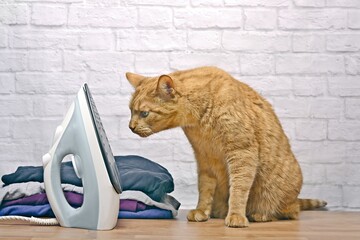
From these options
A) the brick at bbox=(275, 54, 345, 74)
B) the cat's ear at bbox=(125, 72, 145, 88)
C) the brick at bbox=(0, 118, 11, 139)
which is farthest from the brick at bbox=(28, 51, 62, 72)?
the brick at bbox=(275, 54, 345, 74)

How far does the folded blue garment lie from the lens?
5.49 feet

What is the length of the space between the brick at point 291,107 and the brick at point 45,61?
0.80 metres

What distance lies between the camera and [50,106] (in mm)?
2207

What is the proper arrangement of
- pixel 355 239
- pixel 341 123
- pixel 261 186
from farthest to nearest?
pixel 341 123
pixel 261 186
pixel 355 239

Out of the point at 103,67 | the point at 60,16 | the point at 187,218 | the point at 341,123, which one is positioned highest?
the point at 60,16

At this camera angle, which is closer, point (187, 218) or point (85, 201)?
point (85, 201)

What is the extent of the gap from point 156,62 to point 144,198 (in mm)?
627

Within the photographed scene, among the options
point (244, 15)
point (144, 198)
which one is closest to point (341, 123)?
point (244, 15)

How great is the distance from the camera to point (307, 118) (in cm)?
220

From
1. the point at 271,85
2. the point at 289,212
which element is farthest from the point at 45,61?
the point at 289,212

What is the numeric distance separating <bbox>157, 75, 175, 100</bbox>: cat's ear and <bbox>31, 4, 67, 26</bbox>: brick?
2.46 ft

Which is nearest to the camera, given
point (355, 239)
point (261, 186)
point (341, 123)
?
point (355, 239)

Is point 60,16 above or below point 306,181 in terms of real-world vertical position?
above

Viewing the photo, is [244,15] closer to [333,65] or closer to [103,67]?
[333,65]
